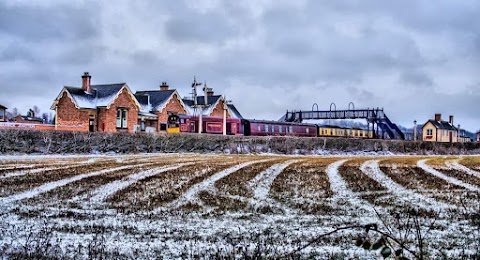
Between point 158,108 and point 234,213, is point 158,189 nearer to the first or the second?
point 234,213

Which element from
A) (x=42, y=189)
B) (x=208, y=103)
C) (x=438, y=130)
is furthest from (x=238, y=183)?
(x=438, y=130)

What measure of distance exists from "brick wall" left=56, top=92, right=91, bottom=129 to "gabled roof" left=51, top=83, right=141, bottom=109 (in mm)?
571

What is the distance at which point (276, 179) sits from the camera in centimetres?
1892

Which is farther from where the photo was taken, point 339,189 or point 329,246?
Answer: point 339,189

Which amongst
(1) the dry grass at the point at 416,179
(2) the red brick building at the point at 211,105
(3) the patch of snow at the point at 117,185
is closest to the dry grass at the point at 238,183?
(3) the patch of snow at the point at 117,185

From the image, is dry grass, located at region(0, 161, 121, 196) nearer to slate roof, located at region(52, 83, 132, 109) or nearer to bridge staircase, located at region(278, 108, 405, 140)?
slate roof, located at region(52, 83, 132, 109)

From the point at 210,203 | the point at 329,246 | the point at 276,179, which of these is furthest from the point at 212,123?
the point at 329,246

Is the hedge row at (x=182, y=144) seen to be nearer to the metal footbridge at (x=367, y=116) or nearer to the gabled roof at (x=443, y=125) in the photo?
the metal footbridge at (x=367, y=116)

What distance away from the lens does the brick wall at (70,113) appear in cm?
5100

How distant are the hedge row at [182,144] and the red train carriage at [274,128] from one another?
14225mm

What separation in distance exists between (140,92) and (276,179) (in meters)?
48.6

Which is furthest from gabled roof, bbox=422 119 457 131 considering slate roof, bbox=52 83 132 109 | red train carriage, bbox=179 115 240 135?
slate roof, bbox=52 83 132 109

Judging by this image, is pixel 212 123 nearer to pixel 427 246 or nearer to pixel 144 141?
pixel 144 141

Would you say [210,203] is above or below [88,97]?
below
